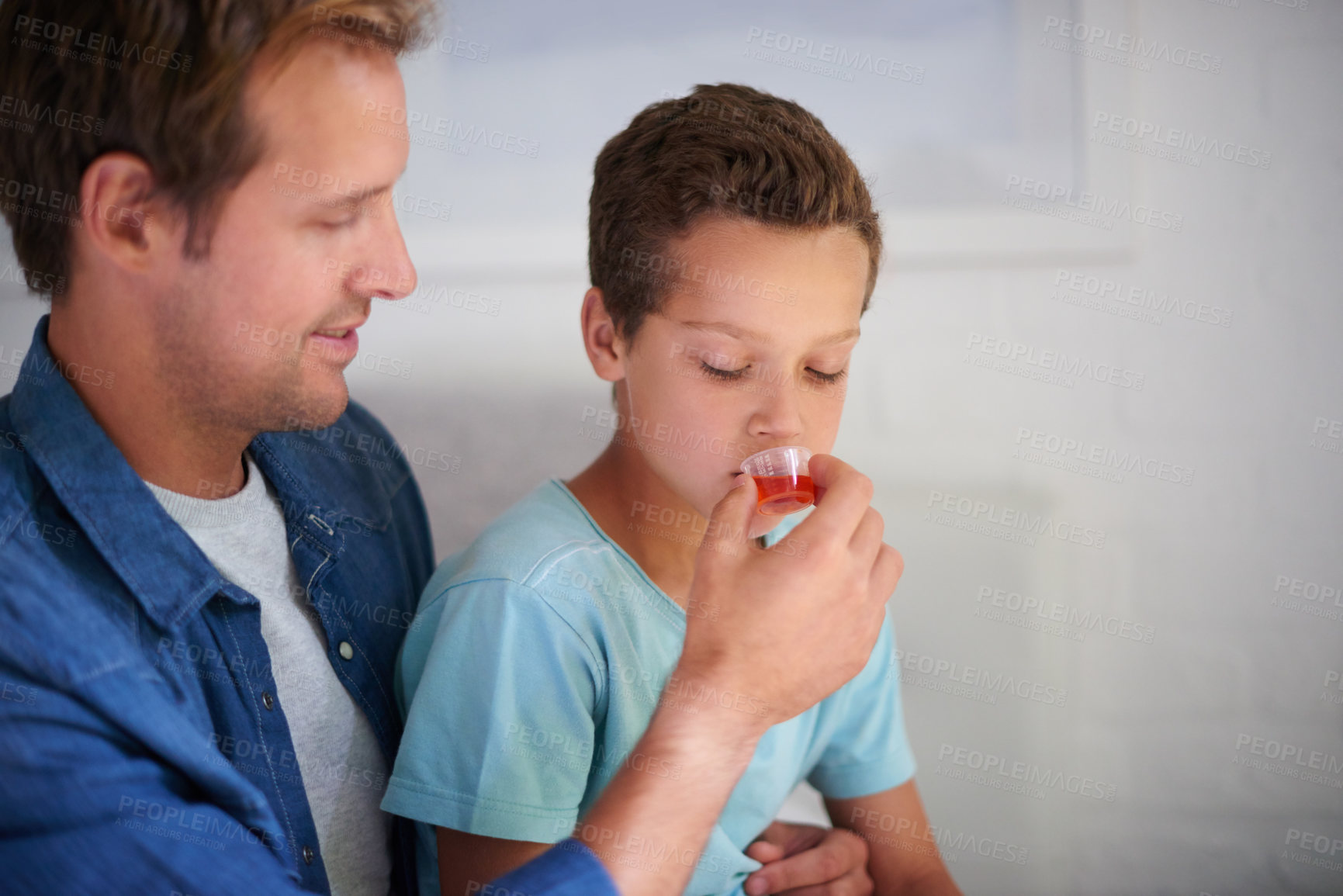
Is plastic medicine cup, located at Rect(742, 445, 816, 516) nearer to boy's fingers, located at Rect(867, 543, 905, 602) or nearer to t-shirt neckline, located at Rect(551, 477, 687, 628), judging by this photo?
boy's fingers, located at Rect(867, 543, 905, 602)

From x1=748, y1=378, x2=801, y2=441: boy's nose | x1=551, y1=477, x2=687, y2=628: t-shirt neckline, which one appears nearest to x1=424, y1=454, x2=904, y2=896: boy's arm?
x1=748, y1=378, x2=801, y2=441: boy's nose

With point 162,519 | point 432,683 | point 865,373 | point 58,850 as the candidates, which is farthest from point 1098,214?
point 58,850

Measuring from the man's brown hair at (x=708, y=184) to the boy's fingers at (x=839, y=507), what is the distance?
1.13 ft

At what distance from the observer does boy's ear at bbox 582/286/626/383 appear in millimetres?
1320

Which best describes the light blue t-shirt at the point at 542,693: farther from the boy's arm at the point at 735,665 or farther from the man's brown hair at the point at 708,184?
the man's brown hair at the point at 708,184

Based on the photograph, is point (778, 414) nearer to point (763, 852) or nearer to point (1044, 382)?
point (763, 852)

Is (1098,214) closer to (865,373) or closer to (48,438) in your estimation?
(865,373)

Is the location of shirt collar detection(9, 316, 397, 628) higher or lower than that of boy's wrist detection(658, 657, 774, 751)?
higher

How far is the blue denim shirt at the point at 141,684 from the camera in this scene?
84cm

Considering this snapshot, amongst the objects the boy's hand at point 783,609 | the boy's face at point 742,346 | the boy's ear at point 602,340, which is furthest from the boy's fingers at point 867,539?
the boy's ear at point 602,340

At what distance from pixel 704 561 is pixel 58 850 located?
669 mm

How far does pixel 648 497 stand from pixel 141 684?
674 mm

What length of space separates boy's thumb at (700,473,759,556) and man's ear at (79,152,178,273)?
696 millimetres

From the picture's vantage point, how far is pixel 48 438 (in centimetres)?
102
